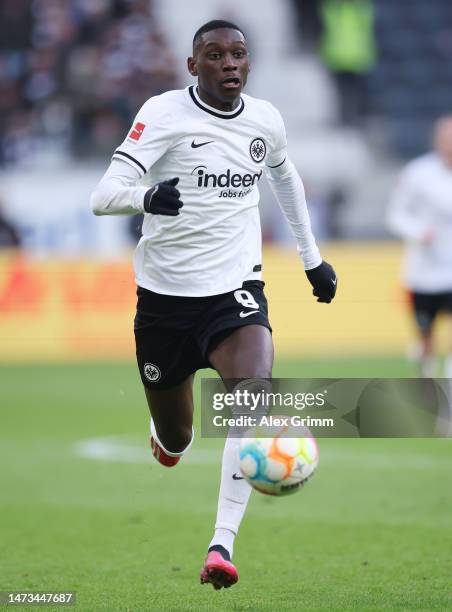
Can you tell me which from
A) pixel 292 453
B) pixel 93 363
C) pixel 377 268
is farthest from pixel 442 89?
pixel 292 453

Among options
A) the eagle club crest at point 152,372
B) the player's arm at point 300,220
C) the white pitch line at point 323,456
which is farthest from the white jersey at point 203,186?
the white pitch line at point 323,456

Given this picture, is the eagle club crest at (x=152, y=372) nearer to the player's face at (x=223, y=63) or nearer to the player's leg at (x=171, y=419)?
the player's leg at (x=171, y=419)

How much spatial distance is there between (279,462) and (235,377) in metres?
0.64

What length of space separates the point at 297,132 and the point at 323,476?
577 inches

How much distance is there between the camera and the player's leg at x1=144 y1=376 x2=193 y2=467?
237 inches

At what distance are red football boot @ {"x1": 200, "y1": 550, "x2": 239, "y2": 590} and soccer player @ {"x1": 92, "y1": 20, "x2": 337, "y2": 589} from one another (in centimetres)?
12

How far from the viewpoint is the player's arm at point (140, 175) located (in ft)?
16.4

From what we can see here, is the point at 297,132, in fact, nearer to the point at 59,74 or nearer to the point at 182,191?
the point at 59,74

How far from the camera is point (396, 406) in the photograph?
6.68 metres

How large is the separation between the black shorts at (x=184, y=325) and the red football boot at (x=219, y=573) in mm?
973

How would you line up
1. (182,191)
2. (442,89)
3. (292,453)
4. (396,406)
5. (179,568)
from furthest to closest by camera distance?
(442,89)
(396,406)
(179,568)
(182,191)
(292,453)

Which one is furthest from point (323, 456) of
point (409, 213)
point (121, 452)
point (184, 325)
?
point (184, 325)

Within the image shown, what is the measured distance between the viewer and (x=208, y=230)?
223 inches

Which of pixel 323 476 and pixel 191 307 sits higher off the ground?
pixel 191 307
